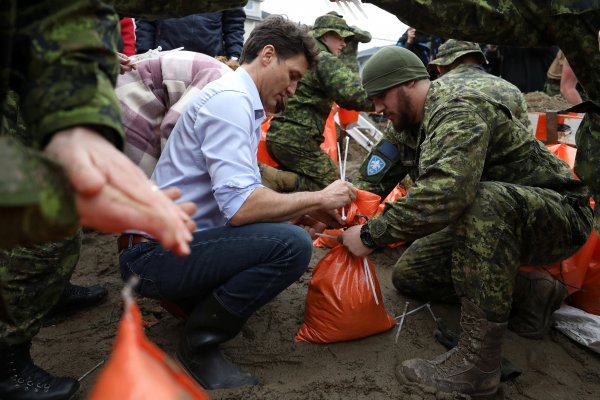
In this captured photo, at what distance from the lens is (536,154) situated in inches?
93.6

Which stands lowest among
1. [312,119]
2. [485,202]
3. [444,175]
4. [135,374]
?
[312,119]

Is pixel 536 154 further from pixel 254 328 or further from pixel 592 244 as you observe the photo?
pixel 254 328

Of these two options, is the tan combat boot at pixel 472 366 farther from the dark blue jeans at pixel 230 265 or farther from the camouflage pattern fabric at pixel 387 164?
the camouflage pattern fabric at pixel 387 164

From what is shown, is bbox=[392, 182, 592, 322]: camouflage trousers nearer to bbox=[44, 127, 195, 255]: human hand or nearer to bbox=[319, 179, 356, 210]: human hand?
bbox=[319, 179, 356, 210]: human hand

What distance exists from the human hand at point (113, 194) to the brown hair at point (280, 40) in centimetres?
154

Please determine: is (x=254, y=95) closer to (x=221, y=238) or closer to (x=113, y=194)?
(x=221, y=238)

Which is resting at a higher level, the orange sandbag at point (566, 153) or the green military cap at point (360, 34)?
the green military cap at point (360, 34)

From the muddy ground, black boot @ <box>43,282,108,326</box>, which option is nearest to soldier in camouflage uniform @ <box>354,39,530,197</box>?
the muddy ground

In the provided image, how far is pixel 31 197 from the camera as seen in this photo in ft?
2.22

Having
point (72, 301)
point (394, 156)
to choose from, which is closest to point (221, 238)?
point (72, 301)

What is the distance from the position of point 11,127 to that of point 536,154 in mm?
2167

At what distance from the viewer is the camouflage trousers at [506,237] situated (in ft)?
6.45

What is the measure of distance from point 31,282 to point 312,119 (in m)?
2.79

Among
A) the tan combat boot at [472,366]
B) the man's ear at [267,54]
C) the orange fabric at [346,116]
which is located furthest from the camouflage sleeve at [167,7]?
the orange fabric at [346,116]
